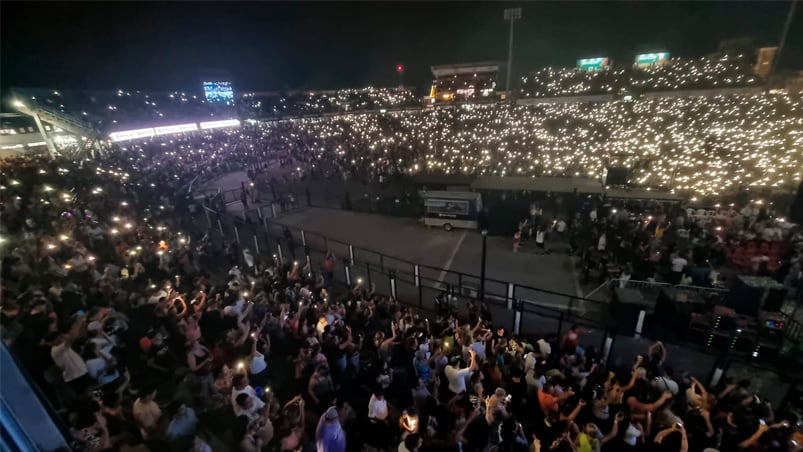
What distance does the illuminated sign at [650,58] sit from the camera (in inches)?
1929

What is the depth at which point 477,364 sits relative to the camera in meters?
6.89

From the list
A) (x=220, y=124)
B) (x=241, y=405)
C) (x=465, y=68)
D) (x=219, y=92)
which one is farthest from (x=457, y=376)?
(x=465, y=68)

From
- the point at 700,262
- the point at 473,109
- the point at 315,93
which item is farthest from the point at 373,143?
the point at 315,93

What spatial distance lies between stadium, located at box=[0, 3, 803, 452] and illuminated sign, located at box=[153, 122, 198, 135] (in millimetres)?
5340

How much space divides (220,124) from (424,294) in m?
48.1

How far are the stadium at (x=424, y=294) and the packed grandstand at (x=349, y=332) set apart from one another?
0.19 ft

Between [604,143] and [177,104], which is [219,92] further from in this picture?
[604,143]

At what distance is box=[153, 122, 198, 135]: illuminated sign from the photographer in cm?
3747

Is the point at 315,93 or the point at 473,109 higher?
the point at 315,93

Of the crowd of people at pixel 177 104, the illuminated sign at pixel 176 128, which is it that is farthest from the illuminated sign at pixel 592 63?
the illuminated sign at pixel 176 128

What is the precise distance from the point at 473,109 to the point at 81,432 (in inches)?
1850

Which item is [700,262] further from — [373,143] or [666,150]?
[373,143]

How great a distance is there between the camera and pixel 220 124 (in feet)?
163

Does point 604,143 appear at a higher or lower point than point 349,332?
higher
